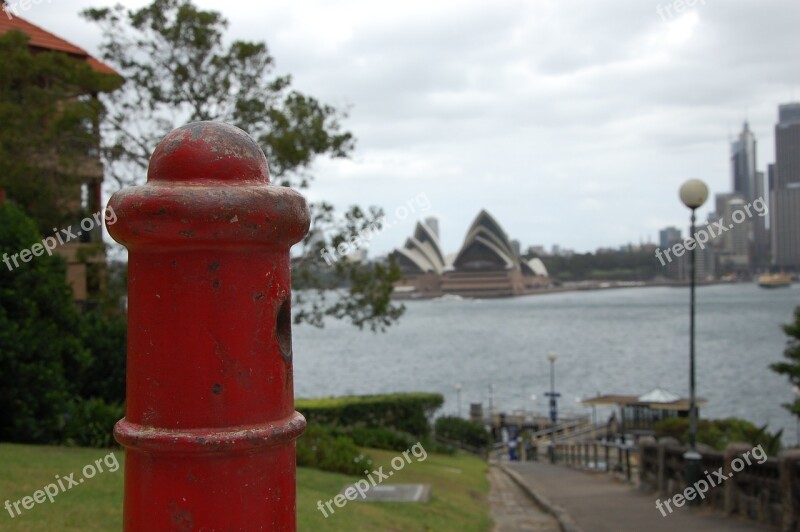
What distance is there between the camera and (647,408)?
27234 mm

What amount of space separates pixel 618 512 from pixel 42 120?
9.93 metres

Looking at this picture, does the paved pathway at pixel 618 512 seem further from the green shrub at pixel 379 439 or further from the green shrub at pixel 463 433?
the green shrub at pixel 463 433

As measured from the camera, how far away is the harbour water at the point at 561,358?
4206cm

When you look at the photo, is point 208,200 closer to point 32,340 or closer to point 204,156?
point 204,156

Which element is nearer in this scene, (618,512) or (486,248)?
(618,512)

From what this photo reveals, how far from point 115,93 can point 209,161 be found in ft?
40.5

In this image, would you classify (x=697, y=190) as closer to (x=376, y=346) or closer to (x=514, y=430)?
(x=514, y=430)

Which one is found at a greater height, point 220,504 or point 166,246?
point 166,246

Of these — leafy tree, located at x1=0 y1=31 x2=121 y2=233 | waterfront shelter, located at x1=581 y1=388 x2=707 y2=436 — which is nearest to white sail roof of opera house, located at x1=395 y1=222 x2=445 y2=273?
waterfront shelter, located at x1=581 y1=388 x2=707 y2=436

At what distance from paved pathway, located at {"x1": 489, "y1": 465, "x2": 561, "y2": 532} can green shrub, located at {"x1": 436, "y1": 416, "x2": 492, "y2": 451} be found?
9.28 metres

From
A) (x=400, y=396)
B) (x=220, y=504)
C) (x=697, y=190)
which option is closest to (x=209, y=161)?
(x=220, y=504)

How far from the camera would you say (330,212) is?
13.0 meters

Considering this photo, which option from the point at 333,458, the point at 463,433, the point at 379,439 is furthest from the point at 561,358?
the point at 333,458

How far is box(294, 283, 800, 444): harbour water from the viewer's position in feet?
138
